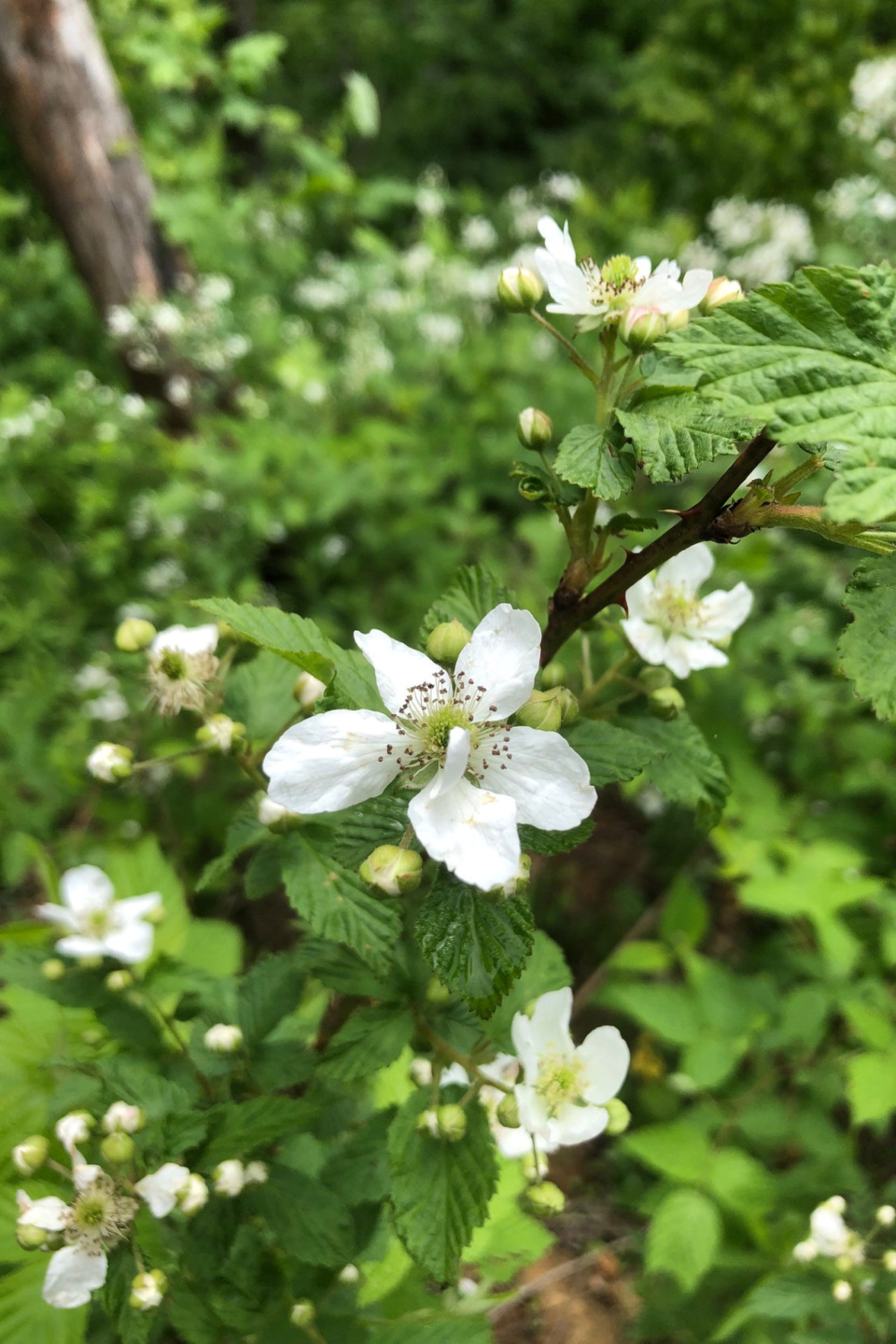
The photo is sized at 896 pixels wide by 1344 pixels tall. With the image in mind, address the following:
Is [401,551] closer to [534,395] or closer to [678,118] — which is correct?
[534,395]

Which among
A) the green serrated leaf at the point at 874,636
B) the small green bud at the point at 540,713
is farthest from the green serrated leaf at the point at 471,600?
the green serrated leaf at the point at 874,636

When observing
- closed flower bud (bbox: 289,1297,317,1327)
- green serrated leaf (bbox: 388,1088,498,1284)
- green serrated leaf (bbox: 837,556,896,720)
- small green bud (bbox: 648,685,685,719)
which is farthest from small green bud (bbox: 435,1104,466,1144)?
green serrated leaf (bbox: 837,556,896,720)

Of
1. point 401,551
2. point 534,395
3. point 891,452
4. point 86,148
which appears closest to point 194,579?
point 401,551

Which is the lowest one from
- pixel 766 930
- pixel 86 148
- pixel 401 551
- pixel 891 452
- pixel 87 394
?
pixel 766 930

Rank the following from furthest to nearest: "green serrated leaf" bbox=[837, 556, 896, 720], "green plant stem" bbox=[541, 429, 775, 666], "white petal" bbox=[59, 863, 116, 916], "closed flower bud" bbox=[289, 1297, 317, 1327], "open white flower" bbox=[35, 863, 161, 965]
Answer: "white petal" bbox=[59, 863, 116, 916] → "open white flower" bbox=[35, 863, 161, 965] → "closed flower bud" bbox=[289, 1297, 317, 1327] → "green plant stem" bbox=[541, 429, 775, 666] → "green serrated leaf" bbox=[837, 556, 896, 720]

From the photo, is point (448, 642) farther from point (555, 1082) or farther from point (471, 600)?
point (555, 1082)

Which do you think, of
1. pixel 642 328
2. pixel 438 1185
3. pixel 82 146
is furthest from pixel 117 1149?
pixel 82 146

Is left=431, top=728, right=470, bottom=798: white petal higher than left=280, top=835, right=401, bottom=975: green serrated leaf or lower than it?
higher

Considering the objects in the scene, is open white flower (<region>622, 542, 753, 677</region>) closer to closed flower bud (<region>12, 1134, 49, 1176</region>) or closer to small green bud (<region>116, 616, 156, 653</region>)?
small green bud (<region>116, 616, 156, 653</region>)
